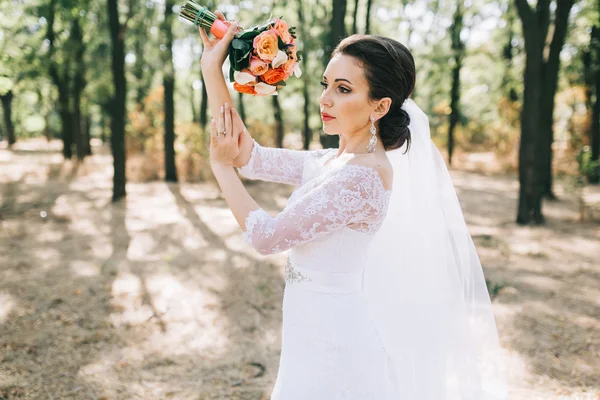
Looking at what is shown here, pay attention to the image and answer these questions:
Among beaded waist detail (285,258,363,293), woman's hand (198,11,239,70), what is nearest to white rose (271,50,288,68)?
woman's hand (198,11,239,70)

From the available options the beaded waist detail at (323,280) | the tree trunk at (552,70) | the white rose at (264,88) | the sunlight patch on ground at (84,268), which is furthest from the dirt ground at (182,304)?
the white rose at (264,88)

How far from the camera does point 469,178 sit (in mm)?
18953

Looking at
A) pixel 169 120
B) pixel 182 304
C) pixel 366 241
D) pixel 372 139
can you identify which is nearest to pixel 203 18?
pixel 372 139

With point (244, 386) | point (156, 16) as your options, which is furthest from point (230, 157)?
point (156, 16)

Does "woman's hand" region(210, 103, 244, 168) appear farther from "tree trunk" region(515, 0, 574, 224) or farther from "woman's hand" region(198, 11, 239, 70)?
"tree trunk" region(515, 0, 574, 224)

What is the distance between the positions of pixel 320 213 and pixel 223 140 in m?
0.52

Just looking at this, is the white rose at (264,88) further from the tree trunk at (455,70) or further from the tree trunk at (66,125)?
the tree trunk at (455,70)

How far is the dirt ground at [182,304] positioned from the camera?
13.6 feet

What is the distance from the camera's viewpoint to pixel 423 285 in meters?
2.36

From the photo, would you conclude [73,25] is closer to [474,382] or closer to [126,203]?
[126,203]

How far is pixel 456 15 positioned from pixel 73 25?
52.1 ft

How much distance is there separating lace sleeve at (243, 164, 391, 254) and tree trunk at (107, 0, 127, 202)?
1053cm

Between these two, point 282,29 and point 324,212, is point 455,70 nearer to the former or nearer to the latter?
point 282,29

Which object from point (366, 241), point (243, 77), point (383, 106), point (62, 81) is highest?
point (62, 81)
